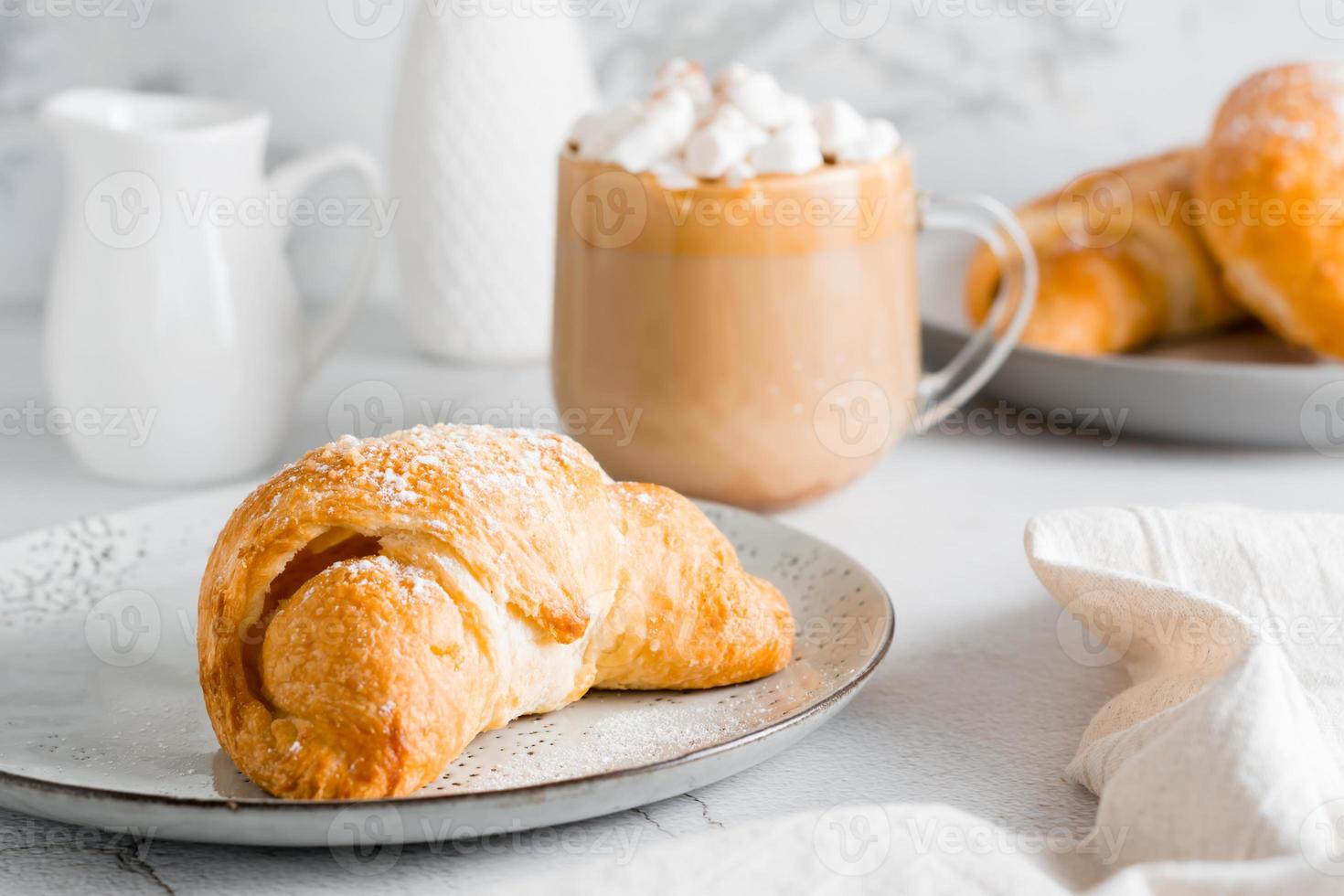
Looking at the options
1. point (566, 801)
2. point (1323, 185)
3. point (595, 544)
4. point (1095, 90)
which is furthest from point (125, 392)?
point (1095, 90)

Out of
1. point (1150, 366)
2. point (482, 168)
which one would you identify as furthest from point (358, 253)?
point (1150, 366)

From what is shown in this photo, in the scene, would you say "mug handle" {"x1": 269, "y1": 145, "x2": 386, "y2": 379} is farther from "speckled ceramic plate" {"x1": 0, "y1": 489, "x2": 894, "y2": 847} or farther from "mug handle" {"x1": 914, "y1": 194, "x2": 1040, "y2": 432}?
"mug handle" {"x1": 914, "y1": 194, "x2": 1040, "y2": 432}

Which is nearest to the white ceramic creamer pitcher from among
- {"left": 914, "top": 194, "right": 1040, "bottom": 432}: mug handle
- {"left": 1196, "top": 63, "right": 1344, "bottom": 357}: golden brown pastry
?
{"left": 914, "top": 194, "right": 1040, "bottom": 432}: mug handle

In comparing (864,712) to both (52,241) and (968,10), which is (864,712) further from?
(52,241)

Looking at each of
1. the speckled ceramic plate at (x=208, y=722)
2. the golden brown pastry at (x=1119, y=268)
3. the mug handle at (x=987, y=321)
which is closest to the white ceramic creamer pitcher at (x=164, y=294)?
the speckled ceramic plate at (x=208, y=722)

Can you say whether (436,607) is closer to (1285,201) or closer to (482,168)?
(482,168)

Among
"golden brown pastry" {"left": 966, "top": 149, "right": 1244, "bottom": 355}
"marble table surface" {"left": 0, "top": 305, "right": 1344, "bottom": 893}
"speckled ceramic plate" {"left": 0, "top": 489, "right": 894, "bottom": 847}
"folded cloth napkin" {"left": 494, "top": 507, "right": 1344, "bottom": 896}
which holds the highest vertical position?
"golden brown pastry" {"left": 966, "top": 149, "right": 1244, "bottom": 355}
